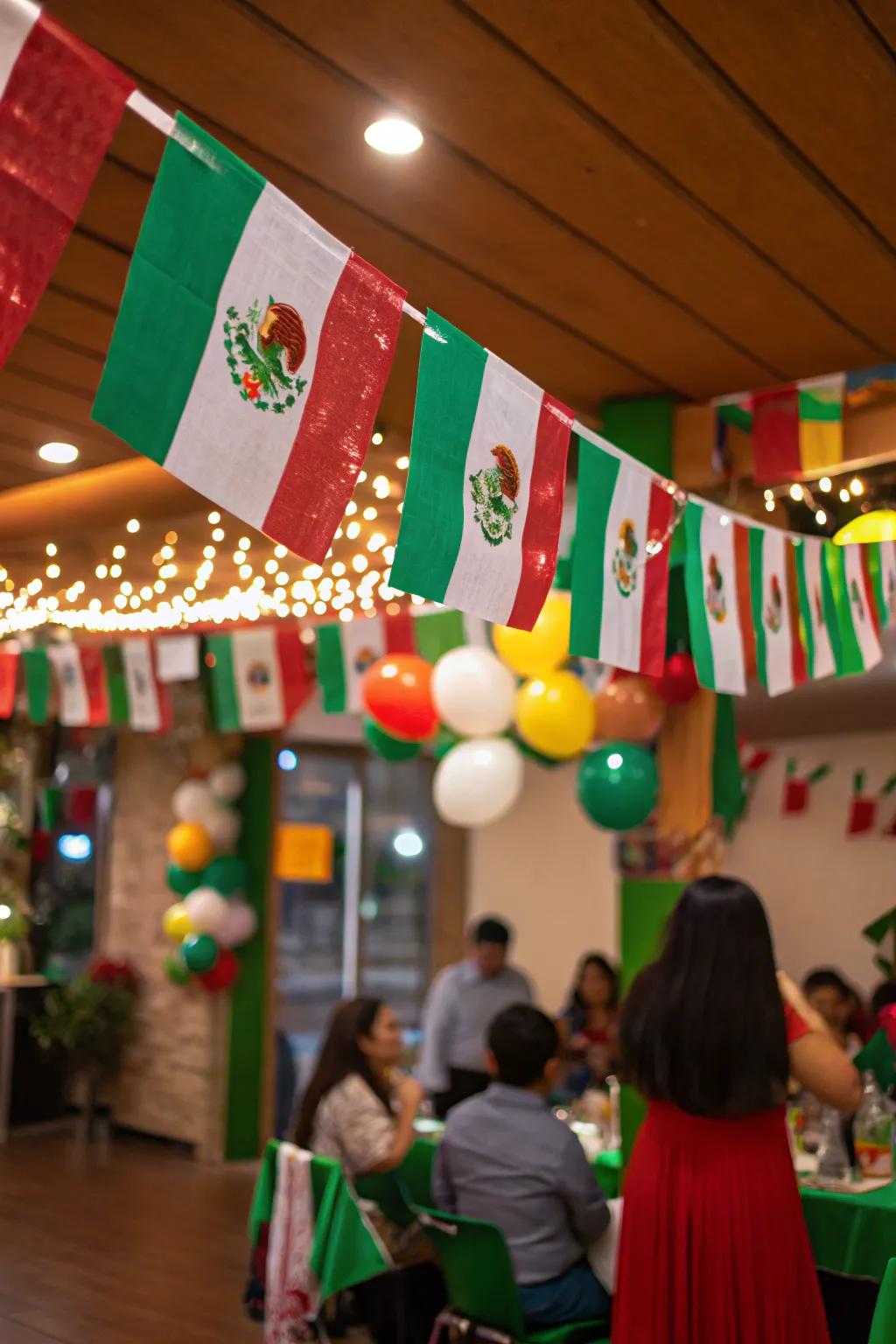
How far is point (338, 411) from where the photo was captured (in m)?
2.06

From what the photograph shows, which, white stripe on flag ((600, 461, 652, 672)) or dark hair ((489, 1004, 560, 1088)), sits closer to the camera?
white stripe on flag ((600, 461, 652, 672))

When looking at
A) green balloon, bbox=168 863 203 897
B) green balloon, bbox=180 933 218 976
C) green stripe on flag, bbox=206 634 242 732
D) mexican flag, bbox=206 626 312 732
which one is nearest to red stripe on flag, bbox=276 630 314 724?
mexican flag, bbox=206 626 312 732

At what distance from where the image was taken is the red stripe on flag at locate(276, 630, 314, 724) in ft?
19.2

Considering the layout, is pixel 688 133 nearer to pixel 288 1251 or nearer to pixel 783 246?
pixel 783 246

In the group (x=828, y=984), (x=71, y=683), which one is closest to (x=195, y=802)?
(x=71, y=683)

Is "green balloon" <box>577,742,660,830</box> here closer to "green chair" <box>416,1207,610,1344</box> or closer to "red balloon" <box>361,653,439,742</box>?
"red balloon" <box>361,653,439,742</box>

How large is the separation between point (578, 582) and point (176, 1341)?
10.0ft

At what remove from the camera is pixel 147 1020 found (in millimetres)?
7906

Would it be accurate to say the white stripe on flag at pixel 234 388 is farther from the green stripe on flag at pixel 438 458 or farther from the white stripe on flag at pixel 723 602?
the white stripe on flag at pixel 723 602

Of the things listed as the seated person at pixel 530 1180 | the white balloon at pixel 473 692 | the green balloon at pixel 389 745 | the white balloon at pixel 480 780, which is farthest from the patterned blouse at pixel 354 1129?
the green balloon at pixel 389 745

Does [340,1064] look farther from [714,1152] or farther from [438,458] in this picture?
[438,458]

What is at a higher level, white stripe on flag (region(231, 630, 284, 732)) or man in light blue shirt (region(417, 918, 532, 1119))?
white stripe on flag (region(231, 630, 284, 732))

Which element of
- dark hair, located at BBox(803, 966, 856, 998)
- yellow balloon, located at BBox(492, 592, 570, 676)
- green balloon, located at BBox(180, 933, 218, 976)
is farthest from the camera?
green balloon, located at BBox(180, 933, 218, 976)

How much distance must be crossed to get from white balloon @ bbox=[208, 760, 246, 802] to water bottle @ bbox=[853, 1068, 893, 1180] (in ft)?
15.2
